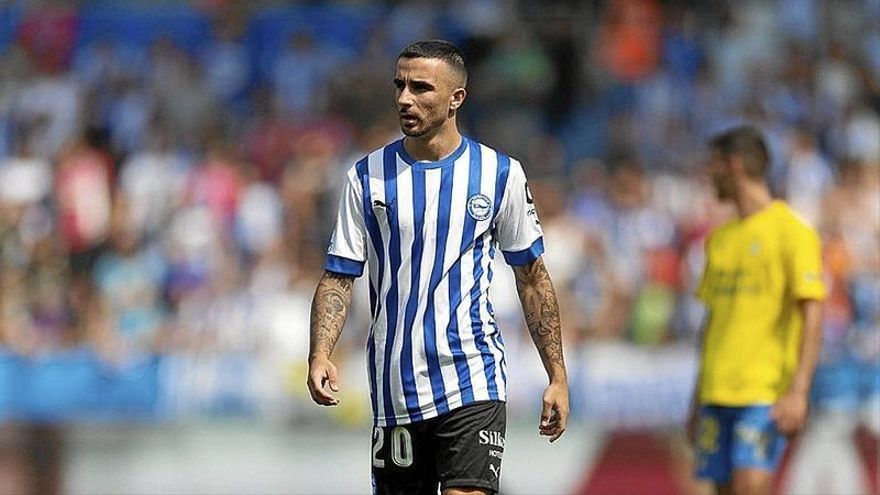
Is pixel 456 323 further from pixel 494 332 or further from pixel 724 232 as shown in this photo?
pixel 724 232

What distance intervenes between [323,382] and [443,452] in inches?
22.0

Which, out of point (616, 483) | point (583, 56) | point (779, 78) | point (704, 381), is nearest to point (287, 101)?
A: point (583, 56)

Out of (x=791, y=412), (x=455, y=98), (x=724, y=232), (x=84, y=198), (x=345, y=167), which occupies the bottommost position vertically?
(x=791, y=412)

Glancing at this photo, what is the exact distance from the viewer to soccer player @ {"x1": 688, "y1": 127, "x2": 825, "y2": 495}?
27.5 ft

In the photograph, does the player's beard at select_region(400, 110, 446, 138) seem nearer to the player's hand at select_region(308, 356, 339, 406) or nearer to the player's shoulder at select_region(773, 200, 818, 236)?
the player's hand at select_region(308, 356, 339, 406)

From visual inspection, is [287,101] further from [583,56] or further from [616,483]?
[616,483]

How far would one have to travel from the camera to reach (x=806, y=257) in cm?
835

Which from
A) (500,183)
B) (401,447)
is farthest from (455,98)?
(401,447)

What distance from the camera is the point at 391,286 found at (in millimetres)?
6301

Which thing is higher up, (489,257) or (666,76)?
(666,76)

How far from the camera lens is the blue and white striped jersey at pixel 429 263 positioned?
20.6ft

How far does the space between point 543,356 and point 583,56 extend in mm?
9577

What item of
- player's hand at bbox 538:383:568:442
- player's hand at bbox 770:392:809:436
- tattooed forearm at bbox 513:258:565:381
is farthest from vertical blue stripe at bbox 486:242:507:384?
player's hand at bbox 770:392:809:436

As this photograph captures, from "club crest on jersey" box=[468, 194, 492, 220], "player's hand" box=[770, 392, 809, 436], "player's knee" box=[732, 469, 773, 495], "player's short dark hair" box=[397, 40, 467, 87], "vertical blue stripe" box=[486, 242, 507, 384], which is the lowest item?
"player's knee" box=[732, 469, 773, 495]
